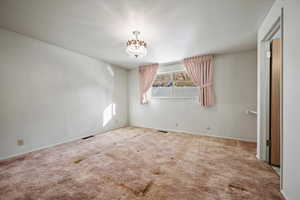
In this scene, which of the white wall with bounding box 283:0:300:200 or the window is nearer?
the white wall with bounding box 283:0:300:200

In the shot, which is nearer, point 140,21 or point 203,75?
point 140,21

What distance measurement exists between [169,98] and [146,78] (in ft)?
3.92

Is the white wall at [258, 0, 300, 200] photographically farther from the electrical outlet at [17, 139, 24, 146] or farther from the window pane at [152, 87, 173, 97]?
the electrical outlet at [17, 139, 24, 146]

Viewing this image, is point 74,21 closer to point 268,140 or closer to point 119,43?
point 119,43

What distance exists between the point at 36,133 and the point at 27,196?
167 centimetres

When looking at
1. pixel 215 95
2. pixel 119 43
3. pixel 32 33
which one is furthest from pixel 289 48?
pixel 32 33

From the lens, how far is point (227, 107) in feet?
10.9

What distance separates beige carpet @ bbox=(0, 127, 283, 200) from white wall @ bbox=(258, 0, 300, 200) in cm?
32

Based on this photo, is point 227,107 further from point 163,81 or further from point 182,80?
point 163,81

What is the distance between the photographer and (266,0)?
4.97 ft

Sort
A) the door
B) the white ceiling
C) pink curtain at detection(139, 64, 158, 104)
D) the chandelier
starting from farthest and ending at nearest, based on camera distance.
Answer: pink curtain at detection(139, 64, 158, 104)
the chandelier
the door
the white ceiling

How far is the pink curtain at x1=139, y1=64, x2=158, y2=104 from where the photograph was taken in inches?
171

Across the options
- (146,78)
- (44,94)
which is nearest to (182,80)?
(146,78)

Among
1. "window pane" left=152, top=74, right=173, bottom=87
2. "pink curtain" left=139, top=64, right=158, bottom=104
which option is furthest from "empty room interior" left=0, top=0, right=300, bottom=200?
"pink curtain" left=139, top=64, right=158, bottom=104
